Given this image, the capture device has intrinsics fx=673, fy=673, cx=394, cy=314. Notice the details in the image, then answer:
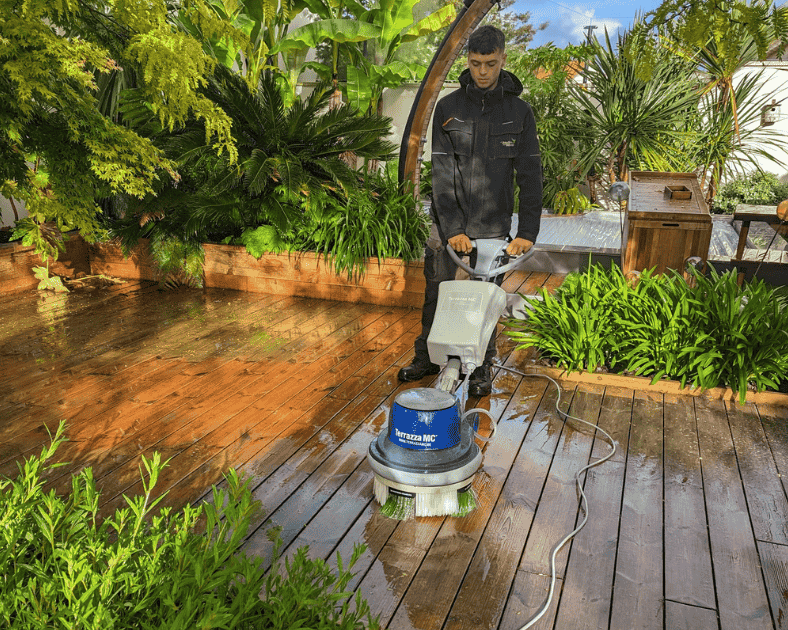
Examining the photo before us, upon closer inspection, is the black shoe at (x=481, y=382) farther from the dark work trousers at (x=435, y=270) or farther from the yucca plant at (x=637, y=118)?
the yucca plant at (x=637, y=118)

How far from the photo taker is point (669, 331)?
3418 mm

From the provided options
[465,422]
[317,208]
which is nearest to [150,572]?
[465,422]

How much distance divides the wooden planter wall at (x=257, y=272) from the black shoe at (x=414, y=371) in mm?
1450

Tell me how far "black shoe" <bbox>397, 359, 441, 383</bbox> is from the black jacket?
710mm

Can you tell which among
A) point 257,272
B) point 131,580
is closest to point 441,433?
point 131,580

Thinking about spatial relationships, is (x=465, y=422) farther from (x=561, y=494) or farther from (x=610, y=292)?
(x=610, y=292)

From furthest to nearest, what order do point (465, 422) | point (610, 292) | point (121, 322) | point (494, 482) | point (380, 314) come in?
point (380, 314), point (121, 322), point (610, 292), point (494, 482), point (465, 422)

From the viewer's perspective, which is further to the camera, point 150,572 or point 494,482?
point 494,482

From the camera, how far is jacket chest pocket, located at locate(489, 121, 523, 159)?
3.16 metres

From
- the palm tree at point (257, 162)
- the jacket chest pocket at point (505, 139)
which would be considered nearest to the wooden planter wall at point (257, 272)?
the palm tree at point (257, 162)

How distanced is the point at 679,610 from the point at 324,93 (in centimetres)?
462

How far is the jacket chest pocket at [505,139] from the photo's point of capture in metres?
3.16

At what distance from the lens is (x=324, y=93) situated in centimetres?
543

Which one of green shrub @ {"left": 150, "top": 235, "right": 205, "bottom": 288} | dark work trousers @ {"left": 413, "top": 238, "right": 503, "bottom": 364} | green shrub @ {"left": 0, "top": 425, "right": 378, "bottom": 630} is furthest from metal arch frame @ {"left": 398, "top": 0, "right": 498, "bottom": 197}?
green shrub @ {"left": 0, "top": 425, "right": 378, "bottom": 630}
